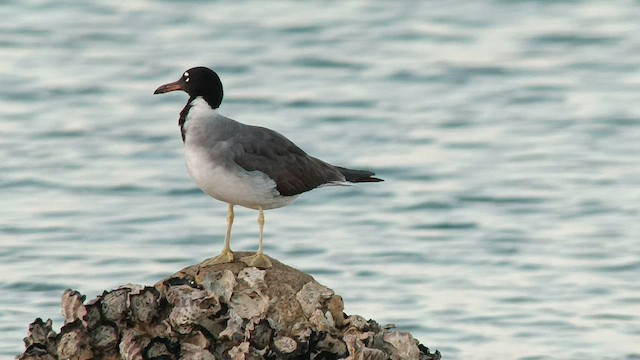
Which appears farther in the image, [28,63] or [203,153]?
[28,63]

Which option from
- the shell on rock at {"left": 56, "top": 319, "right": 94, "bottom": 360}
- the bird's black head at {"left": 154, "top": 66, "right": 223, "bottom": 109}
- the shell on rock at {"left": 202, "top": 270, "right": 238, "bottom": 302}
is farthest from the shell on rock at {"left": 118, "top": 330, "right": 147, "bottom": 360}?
the bird's black head at {"left": 154, "top": 66, "right": 223, "bottom": 109}

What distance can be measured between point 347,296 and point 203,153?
7.17m

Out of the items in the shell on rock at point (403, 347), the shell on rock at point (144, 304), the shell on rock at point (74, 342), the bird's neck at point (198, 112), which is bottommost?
the shell on rock at point (74, 342)

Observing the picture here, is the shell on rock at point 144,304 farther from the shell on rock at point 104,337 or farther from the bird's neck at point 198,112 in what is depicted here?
the bird's neck at point 198,112

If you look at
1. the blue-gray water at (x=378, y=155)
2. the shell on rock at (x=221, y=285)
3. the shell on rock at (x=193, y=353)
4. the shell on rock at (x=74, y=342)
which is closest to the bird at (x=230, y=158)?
the shell on rock at (x=221, y=285)

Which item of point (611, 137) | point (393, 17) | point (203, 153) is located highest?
point (393, 17)

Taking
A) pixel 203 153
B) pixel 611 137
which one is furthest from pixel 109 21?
pixel 203 153

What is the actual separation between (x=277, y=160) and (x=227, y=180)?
627mm

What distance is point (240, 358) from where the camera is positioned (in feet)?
42.1

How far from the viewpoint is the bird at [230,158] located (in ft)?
46.1

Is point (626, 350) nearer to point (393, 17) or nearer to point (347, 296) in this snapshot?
point (347, 296)

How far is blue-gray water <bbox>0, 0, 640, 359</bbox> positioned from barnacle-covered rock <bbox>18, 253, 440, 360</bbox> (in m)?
5.76

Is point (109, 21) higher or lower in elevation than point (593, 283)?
higher

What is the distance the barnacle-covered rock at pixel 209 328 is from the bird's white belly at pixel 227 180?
88 centimetres
